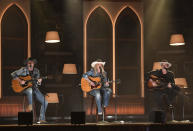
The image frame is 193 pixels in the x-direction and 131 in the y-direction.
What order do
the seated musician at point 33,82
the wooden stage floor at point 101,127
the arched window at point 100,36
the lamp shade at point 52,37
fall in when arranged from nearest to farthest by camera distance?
the wooden stage floor at point 101,127 < the seated musician at point 33,82 < the lamp shade at point 52,37 < the arched window at point 100,36

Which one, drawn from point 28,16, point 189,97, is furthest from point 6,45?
point 189,97

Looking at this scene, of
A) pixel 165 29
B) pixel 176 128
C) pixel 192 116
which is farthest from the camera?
pixel 165 29

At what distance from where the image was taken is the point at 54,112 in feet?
30.8

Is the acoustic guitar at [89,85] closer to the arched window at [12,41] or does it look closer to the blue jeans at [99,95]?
the blue jeans at [99,95]

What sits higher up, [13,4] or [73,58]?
[13,4]

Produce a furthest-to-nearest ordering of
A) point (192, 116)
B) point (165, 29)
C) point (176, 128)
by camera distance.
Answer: point (165, 29) → point (192, 116) → point (176, 128)

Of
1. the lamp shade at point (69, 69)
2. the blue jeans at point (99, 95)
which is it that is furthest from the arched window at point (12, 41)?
the blue jeans at point (99, 95)

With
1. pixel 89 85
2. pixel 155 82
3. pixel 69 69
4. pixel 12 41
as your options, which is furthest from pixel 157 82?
pixel 12 41

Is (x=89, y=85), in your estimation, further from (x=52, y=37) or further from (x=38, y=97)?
(x=52, y=37)

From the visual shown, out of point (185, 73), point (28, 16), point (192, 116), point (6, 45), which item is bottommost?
point (192, 116)

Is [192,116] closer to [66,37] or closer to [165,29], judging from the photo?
[165,29]

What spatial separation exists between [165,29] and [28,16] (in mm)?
3534

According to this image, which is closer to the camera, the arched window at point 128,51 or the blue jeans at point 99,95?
the blue jeans at point 99,95

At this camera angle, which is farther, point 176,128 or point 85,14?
point 85,14
